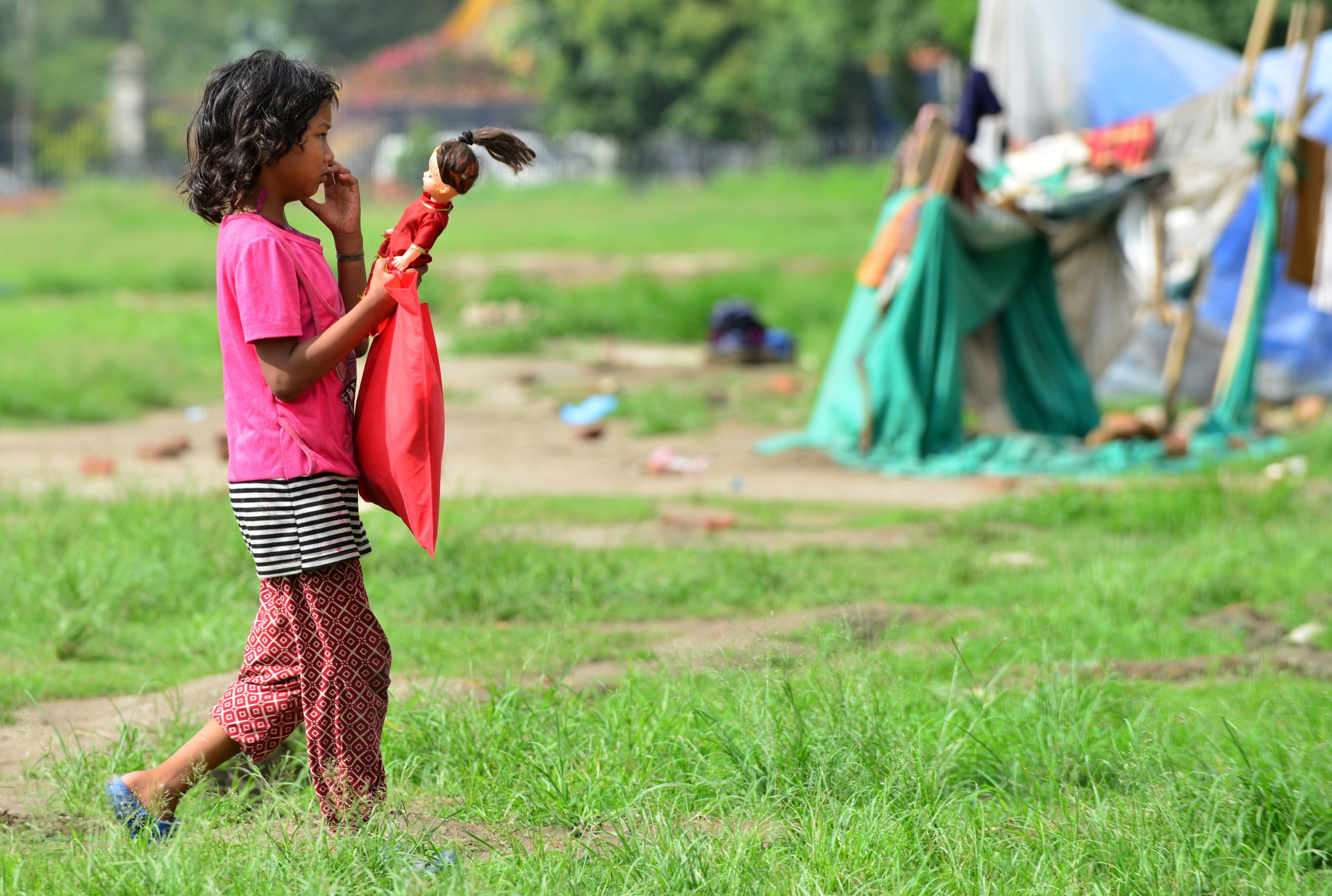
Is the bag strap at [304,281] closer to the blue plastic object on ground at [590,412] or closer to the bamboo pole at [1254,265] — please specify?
the blue plastic object on ground at [590,412]

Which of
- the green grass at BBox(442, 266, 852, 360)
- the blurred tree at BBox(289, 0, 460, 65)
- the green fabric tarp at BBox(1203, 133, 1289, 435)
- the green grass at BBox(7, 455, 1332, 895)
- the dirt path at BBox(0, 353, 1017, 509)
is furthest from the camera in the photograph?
the blurred tree at BBox(289, 0, 460, 65)

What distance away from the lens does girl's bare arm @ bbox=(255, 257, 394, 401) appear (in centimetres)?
268

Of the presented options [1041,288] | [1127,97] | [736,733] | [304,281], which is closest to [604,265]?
[1127,97]

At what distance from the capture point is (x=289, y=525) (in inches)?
107

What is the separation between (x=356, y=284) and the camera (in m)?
2.94

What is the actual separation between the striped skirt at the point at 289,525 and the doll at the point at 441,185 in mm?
428

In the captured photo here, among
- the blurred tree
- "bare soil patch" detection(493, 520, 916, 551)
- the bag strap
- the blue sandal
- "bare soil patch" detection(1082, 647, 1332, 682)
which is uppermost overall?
the blurred tree

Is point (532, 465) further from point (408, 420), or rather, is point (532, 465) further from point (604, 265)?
point (604, 265)

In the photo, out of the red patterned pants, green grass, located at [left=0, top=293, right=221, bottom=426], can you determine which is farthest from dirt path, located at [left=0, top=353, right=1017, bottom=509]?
the red patterned pants

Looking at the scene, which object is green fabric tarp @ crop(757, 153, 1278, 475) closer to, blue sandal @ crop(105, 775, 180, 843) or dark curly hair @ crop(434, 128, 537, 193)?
dark curly hair @ crop(434, 128, 537, 193)

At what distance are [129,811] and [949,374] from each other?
5.79 m

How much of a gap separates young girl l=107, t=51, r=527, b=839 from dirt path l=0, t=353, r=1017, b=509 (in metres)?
3.28

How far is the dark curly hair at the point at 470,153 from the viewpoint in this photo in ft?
8.70

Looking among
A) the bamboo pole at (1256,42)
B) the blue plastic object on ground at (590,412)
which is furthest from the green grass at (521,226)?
the bamboo pole at (1256,42)
